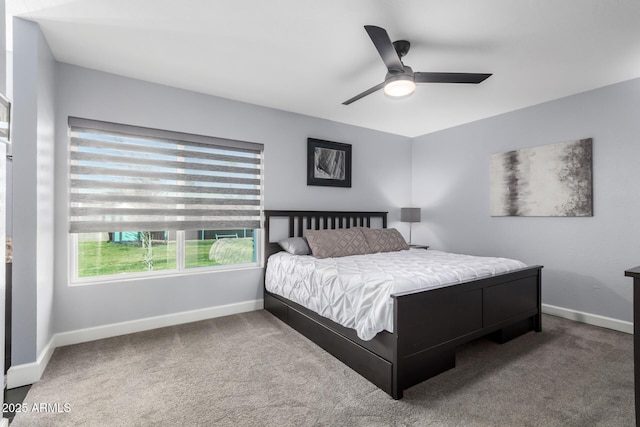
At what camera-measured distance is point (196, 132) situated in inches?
139

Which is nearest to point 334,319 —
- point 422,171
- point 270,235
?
point 270,235

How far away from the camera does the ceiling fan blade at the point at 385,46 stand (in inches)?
76.9

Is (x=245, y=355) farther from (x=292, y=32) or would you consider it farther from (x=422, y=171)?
(x=422, y=171)

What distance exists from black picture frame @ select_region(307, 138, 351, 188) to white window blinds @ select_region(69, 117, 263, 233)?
740 mm

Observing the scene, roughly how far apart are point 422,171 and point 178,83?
389cm

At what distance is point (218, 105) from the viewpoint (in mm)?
3684

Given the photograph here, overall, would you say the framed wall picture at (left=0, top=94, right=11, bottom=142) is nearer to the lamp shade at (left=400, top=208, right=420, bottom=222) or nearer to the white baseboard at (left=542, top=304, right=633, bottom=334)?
the lamp shade at (left=400, top=208, right=420, bottom=222)

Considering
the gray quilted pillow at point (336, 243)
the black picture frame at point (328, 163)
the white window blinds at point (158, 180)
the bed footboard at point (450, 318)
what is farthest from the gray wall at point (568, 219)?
the white window blinds at point (158, 180)

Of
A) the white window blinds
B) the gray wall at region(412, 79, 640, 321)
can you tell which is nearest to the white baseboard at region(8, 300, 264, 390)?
the white window blinds

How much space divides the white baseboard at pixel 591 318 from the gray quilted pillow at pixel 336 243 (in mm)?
2285

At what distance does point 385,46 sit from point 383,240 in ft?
8.41

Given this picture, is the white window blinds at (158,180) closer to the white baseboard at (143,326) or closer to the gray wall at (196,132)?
the gray wall at (196,132)

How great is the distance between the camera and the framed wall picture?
1655mm

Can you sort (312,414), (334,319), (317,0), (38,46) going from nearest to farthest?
(312,414), (317,0), (38,46), (334,319)
